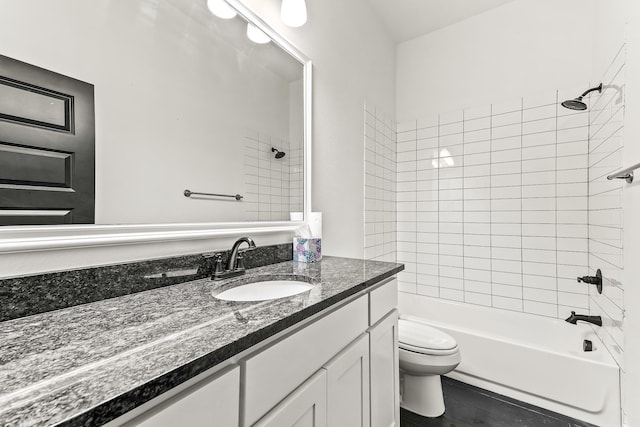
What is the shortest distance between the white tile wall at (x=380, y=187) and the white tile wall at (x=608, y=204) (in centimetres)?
123

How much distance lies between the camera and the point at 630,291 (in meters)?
1.28

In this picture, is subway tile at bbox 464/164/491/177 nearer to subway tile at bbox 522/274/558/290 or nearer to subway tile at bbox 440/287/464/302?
subway tile at bbox 522/274/558/290

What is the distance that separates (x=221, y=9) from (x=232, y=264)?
1032 millimetres

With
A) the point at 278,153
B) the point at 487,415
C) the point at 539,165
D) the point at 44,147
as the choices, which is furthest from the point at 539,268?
the point at 44,147

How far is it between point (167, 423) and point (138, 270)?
0.54 m

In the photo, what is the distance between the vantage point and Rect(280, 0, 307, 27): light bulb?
1402 mm

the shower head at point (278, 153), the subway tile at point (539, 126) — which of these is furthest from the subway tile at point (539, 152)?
the shower head at point (278, 153)

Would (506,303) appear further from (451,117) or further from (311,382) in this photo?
(311,382)

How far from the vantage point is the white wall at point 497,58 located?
2.02 metres

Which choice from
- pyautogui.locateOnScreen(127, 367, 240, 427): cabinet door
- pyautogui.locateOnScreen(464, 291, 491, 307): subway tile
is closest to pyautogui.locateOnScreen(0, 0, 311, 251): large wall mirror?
pyautogui.locateOnScreen(127, 367, 240, 427): cabinet door

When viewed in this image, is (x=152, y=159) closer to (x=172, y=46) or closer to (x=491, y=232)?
(x=172, y=46)

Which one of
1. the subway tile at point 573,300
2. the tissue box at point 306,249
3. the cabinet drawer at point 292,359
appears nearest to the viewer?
the cabinet drawer at point 292,359

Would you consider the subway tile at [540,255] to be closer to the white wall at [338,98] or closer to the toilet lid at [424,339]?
the toilet lid at [424,339]

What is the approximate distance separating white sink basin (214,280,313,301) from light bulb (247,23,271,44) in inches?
43.2
